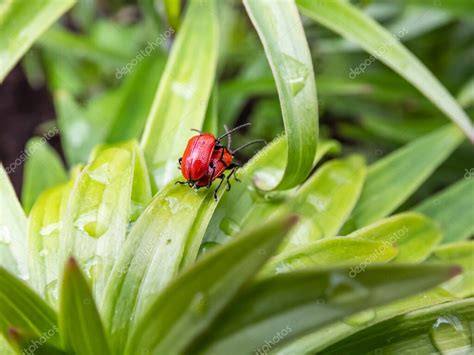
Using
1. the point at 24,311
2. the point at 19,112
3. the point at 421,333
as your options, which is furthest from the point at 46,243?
the point at 19,112

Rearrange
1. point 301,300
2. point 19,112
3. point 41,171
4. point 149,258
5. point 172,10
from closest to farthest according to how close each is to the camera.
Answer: point 301,300, point 149,258, point 172,10, point 41,171, point 19,112

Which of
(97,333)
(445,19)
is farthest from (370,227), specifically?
(445,19)

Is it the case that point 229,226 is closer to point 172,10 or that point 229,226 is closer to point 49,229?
point 49,229

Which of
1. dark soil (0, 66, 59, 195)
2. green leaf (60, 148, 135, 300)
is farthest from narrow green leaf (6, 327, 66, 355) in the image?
dark soil (0, 66, 59, 195)

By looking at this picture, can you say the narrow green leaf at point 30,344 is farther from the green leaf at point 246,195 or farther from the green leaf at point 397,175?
the green leaf at point 397,175

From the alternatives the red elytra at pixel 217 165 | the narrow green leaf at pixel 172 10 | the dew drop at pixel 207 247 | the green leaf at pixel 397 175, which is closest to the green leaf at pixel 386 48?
the green leaf at pixel 397 175
